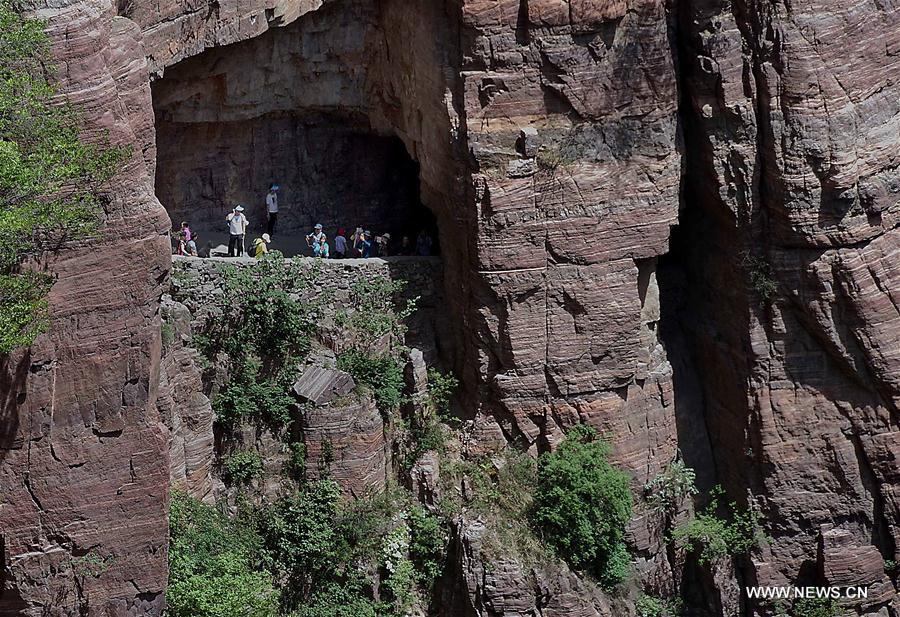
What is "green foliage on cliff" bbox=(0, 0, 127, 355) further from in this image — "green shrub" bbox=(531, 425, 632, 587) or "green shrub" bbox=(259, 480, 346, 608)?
"green shrub" bbox=(531, 425, 632, 587)

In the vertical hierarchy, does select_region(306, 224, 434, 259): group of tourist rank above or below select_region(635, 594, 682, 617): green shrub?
above

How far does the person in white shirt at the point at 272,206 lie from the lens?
33.8 meters

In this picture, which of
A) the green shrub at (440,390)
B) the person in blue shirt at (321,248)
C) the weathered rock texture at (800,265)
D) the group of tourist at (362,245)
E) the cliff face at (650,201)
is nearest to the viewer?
the cliff face at (650,201)

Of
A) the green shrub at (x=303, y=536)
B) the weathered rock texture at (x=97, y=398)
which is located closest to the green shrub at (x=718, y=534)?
the green shrub at (x=303, y=536)

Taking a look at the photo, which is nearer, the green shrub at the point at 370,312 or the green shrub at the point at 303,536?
the green shrub at the point at 303,536

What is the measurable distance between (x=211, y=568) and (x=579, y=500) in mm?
6804

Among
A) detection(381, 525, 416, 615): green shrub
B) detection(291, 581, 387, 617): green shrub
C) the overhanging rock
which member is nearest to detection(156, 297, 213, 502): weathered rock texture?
the overhanging rock

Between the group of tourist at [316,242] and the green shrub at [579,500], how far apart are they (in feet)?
14.7

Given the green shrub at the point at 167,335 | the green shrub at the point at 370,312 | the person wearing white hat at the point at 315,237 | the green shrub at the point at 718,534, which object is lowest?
the green shrub at the point at 718,534

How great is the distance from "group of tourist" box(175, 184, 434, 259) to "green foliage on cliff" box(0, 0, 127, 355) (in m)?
6.33

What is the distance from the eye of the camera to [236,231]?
1292 inches

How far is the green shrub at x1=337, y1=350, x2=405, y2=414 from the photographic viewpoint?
32312 mm

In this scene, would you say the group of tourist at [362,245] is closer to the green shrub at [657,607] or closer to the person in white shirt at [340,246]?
the person in white shirt at [340,246]

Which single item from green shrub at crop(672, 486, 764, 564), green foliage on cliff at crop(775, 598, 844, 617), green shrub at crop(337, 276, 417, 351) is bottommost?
green foliage on cliff at crop(775, 598, 844, 617)
